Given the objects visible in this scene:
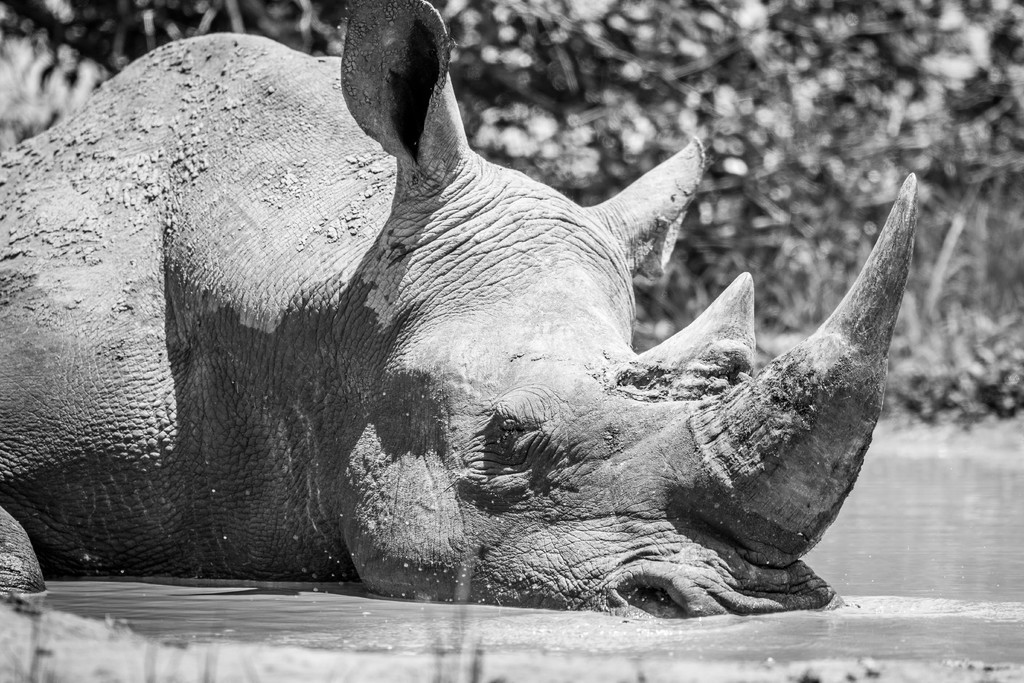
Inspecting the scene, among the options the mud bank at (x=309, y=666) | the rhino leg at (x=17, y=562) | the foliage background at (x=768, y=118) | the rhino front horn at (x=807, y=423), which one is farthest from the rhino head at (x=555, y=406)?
the foliage background at (x=768, y=118)

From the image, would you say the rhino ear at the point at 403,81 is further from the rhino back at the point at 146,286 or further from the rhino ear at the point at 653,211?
the rhino ear at the point at 653,211

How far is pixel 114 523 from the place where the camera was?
459 cm

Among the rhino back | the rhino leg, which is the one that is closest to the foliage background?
the rhino back

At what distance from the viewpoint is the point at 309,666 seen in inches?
102

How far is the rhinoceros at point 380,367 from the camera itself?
351 cm

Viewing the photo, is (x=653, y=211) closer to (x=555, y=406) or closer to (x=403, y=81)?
(x=403, y=81)

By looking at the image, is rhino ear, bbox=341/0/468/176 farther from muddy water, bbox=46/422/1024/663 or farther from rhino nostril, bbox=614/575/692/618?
rhino nostril, bbox=614/575/692/618

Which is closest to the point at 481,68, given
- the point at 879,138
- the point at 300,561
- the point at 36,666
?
the point at 879,138

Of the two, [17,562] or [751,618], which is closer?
[751,618]

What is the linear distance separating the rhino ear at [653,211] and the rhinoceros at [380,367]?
0.04 feet

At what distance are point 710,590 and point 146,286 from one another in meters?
2.05

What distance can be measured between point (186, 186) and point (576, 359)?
5.14ft

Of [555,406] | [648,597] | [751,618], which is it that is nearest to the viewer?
[751,618]

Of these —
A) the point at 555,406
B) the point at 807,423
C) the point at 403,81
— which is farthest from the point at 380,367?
the point at 807,423
